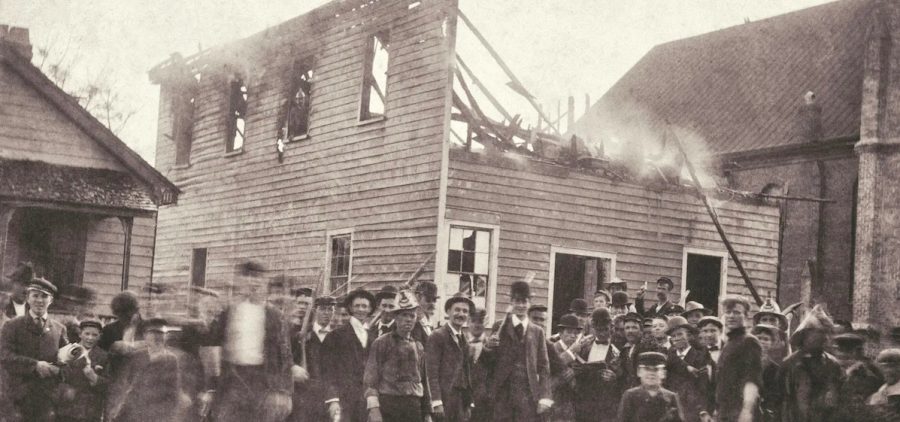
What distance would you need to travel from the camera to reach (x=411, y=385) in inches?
368

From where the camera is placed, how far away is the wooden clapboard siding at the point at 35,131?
16.2 metres

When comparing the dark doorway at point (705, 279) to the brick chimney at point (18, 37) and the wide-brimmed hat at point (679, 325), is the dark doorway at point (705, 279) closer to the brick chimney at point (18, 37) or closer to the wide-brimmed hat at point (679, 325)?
the wide-brimmed hat at point (679, 325)

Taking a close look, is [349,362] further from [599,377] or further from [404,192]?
[404,192]

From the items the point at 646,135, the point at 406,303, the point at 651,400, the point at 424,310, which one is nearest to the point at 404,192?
the point at 424,310

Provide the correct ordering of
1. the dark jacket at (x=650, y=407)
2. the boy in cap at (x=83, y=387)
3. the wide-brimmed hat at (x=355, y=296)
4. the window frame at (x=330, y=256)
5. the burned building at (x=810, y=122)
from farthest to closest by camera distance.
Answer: the burned building at (x=810, y=122) < the window frame at (x=330, y=256) < the wide-brimmed hat at (x=355, y=296) < the boy in cap at (x=83, y=387) < the dark jacket at (x=650, y=407)

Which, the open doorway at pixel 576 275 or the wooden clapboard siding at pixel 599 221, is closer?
the wooden clapboard siding at pixel 599 221

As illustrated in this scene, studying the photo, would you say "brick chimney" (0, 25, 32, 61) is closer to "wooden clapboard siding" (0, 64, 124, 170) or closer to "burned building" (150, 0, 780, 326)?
"wooden clapboard siding" (0, 64, 124, 170)

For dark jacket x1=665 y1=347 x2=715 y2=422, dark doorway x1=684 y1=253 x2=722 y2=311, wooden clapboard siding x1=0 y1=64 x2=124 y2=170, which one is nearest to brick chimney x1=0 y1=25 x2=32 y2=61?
wooden clapboard siding x1=0 y1=64 x2=124 y2=170

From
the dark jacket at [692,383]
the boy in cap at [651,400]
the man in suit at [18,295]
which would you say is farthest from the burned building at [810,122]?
the man in suit at [18,295]

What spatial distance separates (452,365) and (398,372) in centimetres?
67

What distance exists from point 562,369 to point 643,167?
9285 mm

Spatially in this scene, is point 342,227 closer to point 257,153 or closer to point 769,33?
point 257,153

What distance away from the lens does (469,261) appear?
16953 millimetres

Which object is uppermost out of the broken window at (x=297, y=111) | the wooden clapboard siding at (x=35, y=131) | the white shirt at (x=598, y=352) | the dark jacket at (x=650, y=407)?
the broken window at (x=297, y=111)
